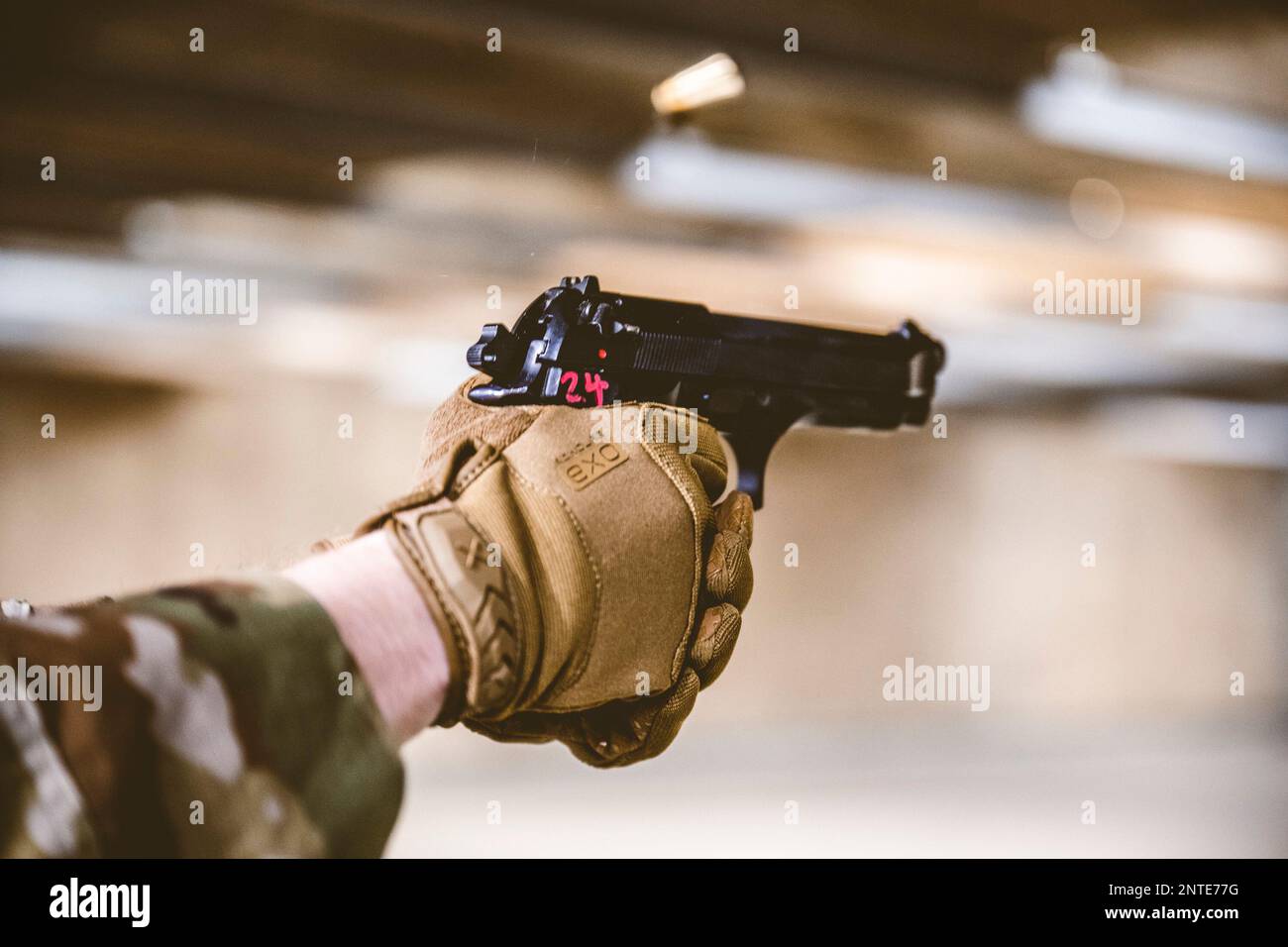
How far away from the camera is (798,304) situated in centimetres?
312

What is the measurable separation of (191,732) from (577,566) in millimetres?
245

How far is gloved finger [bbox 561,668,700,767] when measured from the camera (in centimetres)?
70

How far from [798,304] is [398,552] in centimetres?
268

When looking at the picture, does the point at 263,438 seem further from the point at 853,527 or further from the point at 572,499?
the point at 572,499

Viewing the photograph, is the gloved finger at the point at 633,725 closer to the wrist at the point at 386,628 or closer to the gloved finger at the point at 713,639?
the gloved finger at the point at 713,639

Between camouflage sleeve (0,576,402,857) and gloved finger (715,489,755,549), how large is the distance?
0.98 feet

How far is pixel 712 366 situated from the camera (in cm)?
84

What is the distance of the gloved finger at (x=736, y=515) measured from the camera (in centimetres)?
73
